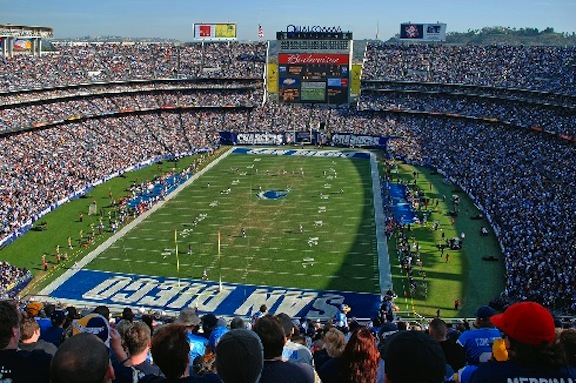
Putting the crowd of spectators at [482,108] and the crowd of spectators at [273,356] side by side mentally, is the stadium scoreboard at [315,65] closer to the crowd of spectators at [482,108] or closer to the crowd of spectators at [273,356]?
the crowd of spectators at [482,108]

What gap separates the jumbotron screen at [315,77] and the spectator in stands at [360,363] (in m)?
66.8

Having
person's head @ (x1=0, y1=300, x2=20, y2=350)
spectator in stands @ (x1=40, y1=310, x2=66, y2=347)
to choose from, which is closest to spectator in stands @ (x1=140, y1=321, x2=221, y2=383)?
person's head @ (x1=0, y1=300, x2=20, y2=350)

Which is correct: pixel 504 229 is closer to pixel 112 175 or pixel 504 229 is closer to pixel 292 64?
pixel 112 175

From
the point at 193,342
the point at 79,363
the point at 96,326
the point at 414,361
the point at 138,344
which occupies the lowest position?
the point at 193,342

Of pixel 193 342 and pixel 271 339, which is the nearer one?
pixel 271 339

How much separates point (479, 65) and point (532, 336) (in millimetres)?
→ 68630

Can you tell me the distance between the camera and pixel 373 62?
75750 millimetres

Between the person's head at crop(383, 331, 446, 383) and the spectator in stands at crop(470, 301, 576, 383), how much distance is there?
1.79ft

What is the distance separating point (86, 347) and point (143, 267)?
27739 mm

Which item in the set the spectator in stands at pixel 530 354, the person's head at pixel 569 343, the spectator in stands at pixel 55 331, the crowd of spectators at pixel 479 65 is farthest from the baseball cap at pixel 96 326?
the crowd of spectators at pixel 479 65

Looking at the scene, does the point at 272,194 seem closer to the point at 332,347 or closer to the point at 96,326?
the point at 332,347

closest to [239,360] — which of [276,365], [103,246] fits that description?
[276,365]

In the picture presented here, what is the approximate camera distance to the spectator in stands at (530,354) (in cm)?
416

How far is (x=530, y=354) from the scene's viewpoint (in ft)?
13.9
